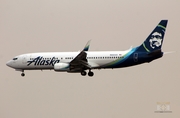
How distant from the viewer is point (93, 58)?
68.2 meters

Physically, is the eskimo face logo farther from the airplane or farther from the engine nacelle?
the engine nacelle

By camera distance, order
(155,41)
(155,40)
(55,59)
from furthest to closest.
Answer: (55,59), (155,40), (155,41)

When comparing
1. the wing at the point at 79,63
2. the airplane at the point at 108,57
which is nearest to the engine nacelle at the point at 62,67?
the airplane at the point at 108,57

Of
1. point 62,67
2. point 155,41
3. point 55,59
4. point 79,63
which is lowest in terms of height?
point 62,67

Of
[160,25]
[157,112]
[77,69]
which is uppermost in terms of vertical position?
[160,25]

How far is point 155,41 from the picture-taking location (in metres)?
67.4

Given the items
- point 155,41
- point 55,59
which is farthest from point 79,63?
point 155,41

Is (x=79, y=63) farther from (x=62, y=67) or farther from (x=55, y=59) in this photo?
(x=55, y=59)

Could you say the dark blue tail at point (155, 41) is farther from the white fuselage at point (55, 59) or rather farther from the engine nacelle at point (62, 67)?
the engine nacelle at point (62, 67)

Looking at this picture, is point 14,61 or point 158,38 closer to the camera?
point 158,38

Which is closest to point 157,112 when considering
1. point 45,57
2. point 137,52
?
point 137,52

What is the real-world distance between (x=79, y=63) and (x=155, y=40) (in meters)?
9.53

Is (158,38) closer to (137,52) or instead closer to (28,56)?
(137,52)

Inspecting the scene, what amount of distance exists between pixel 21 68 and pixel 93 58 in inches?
410
